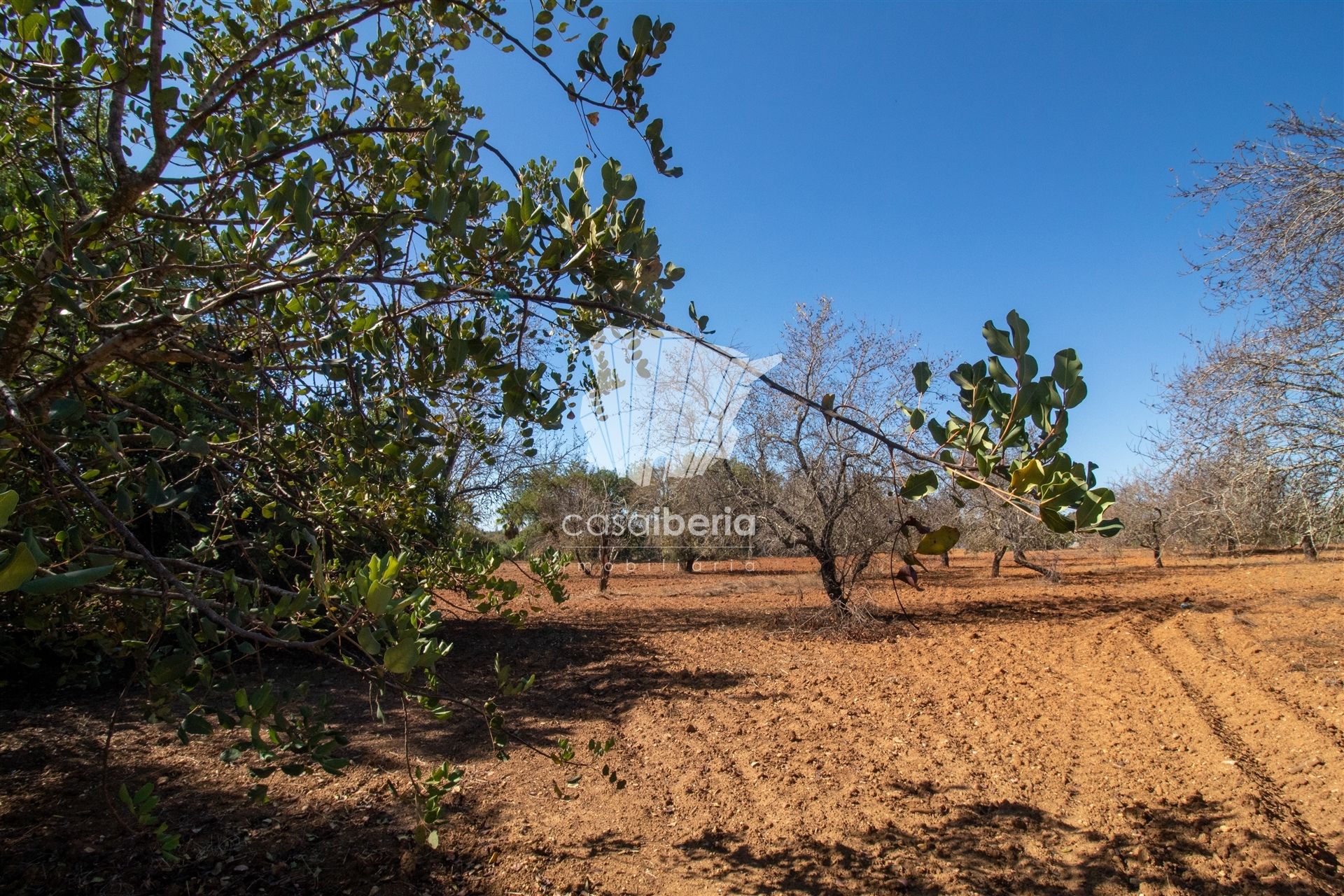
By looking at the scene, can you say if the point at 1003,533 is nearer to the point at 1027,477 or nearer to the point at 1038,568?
the point at 1038,568

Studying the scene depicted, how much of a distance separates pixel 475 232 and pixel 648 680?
18.8 ft

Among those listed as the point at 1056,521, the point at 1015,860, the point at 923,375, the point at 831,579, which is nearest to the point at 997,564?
the point at 831,579

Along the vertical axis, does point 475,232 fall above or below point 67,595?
above

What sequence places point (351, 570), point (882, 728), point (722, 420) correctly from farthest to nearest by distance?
point (722, 420) → point (882, 728) → point (351, 570)

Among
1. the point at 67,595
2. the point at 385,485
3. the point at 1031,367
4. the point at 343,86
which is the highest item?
the point at 343,86

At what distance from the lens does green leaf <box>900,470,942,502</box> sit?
1129mm

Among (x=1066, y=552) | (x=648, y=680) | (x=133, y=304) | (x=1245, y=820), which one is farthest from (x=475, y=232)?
(x=1066, y=552)

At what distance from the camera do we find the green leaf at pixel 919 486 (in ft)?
3.70

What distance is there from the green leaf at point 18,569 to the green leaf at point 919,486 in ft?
3.83

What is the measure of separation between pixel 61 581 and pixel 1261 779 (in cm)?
546

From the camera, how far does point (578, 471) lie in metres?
16.3

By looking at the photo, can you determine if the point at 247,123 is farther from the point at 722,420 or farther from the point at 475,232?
the point at 722,420

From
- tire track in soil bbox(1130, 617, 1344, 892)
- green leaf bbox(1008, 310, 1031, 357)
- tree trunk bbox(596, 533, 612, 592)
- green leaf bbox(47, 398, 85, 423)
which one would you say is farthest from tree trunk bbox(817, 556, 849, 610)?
green leaf bbox(47, 398, 85, 423)

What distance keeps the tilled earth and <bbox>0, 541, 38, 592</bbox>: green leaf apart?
67.8 inches
